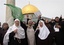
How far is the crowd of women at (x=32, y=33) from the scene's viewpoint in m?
11.3

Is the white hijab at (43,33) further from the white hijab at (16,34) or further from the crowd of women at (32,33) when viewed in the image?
the white hijab at (16,34)

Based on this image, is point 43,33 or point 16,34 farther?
point 43,33

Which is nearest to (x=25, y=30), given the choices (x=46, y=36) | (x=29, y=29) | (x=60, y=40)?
(x=29, y=29)

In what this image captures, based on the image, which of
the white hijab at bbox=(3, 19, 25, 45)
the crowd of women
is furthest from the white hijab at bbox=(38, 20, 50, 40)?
the white hijab at bbox=(3, 19, 25, 45)

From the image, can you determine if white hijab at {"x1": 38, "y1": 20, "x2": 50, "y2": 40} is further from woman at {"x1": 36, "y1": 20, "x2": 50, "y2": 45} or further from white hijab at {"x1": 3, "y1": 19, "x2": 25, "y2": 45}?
white hijab at {"x1": 3, "y1": 19, "x2": 25, "y2": 45}

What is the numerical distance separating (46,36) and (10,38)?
1559mm

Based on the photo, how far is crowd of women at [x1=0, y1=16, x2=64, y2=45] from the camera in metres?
11.3

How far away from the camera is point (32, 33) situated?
11.7 metres

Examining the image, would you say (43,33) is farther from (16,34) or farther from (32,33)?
(16,34)

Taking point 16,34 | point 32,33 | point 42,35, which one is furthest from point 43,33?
point 16,34

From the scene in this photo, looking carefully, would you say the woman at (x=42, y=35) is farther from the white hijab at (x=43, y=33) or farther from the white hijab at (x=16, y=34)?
the white hijab at (x=16, y=34)

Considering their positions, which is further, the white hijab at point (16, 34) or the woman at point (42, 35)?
the woman at point (42, 35)

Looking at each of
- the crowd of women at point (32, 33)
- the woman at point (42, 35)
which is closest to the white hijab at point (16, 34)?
the crowd of women at point (32, 33)

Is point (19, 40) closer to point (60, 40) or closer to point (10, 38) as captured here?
point (10, 38)
